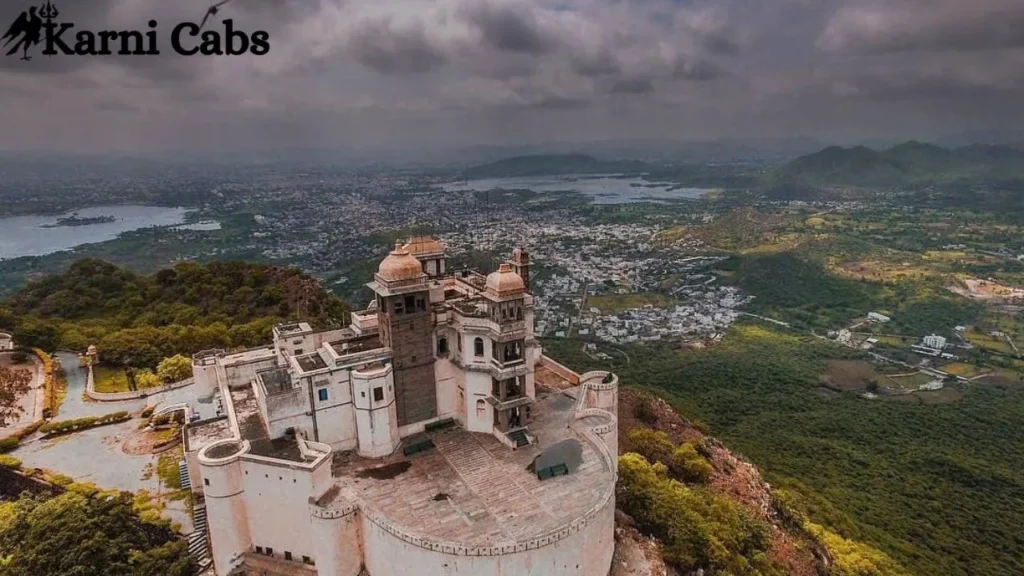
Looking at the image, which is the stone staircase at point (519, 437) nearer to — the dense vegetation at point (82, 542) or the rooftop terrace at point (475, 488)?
the rooftop terrace at point (475, 488)

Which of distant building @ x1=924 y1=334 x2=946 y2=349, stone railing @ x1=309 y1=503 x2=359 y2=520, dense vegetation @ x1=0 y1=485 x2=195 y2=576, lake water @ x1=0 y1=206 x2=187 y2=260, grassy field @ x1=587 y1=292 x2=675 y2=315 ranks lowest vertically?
distant building @ x1=924 y1=334 x2=946 y2=349

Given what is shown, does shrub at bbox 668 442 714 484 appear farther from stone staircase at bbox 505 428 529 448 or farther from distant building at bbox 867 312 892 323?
distant building at bbox 867 312 892 323

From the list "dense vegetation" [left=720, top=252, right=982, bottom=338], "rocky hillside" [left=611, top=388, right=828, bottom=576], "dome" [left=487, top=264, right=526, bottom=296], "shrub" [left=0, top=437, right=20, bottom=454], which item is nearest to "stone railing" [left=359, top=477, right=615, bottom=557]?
"rocky hillside" [left=611, top=388, right=828, bottom=576]

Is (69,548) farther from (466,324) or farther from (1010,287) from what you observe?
(1010,287)

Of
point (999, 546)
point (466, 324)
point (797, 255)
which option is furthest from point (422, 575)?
point (797, 255)

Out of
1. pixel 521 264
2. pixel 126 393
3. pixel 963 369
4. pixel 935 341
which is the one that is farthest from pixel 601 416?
pixel 935 341
